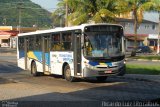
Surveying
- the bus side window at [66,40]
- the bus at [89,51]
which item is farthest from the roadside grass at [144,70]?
the bus side window at [66,40]

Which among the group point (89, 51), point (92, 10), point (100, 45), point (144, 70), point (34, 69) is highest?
point (92, 10)

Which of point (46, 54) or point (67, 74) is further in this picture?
point (46, 54)

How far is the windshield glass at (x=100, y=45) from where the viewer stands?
22.1m

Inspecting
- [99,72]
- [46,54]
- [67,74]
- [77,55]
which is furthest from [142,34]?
[99,72]

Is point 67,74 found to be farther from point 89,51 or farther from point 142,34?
point 142,34

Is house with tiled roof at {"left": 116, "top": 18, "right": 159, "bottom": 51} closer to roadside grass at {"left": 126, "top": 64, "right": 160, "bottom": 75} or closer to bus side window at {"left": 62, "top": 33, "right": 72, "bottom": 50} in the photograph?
roadside grass at {"left": 126, "top": 64, "right": 160, "bottom": 75}

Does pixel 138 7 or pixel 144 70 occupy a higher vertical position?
pixel 138 7

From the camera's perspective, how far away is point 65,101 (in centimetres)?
1497

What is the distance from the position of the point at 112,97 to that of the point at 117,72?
6395mm

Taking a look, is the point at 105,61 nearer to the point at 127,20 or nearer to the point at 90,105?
the point at 90,105

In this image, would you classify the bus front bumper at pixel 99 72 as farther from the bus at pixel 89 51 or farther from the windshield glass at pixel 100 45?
the windshield glass at pixel 100 45

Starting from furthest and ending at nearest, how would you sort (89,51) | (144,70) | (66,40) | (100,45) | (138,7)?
(138,7) < (144,70) < (66,40) < (89,51) < (100,45)

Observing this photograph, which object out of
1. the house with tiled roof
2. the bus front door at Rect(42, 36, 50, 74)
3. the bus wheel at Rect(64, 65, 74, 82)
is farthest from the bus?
the house with tiled roof

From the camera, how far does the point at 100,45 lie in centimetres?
2205
